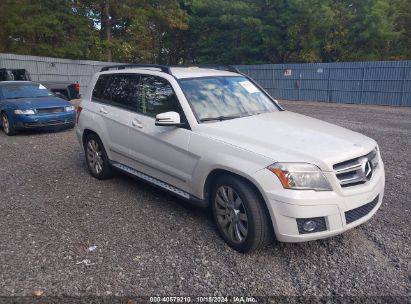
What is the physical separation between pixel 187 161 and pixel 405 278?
2.31m

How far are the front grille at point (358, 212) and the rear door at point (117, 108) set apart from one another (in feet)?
9.45

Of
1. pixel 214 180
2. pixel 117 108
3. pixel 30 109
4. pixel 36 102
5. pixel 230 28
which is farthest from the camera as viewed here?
pixel 230 28

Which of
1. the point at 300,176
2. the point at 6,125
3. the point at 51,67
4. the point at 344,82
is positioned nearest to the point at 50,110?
the point at 6,125

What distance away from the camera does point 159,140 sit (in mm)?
4203

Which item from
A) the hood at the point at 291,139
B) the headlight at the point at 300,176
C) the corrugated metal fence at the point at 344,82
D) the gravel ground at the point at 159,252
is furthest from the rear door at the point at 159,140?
the corrugated metal fence at the point at 344,82

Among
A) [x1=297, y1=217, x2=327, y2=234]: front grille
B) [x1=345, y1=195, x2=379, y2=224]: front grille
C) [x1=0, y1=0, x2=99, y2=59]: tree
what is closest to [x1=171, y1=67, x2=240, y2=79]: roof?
[x1=297, y1=217, x2=327, y2=234]: front grille

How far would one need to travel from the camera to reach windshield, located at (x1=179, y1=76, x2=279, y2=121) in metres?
4.11

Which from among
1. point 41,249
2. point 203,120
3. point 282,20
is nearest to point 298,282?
point 203,120

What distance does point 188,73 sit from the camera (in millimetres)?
4547

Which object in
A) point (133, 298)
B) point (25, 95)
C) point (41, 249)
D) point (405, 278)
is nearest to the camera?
point (133, 298)

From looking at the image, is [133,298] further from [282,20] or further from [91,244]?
[282,20]

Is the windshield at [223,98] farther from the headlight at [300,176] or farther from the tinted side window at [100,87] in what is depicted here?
the tinted side window at [100,87]

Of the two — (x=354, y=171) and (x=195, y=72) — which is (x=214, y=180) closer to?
(x=354, y=171)

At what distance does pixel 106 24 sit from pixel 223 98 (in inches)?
1127
